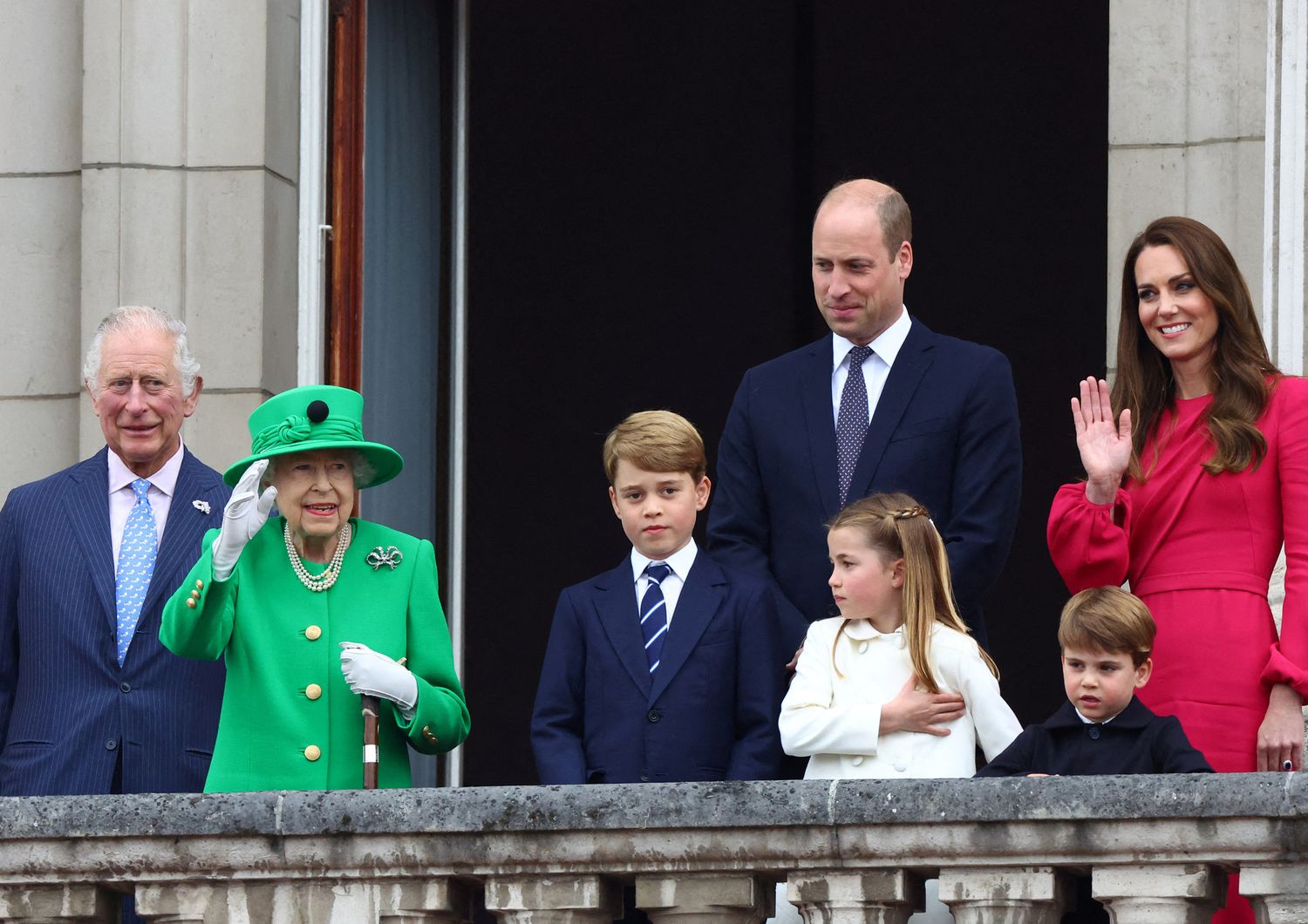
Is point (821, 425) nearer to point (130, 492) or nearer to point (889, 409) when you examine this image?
point (889, 409)

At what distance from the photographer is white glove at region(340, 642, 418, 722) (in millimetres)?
5016

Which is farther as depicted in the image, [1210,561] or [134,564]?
[134,564]

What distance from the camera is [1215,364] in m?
5.16

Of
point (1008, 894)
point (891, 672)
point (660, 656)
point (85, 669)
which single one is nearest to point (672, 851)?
point (1008, 894)

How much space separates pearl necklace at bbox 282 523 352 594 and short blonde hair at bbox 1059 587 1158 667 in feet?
5.04

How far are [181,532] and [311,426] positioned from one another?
21.1 inches

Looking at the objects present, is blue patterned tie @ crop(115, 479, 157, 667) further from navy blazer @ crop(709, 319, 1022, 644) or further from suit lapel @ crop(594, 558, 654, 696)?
navy blazer @ crop(709, 319, 1022, 644)

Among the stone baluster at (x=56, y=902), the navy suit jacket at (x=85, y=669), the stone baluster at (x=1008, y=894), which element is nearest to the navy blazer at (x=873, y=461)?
the navy suit jacket at (x=85, y=669)

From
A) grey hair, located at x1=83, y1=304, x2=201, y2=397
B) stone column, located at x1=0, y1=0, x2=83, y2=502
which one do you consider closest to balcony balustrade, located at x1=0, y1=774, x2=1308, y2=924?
grey hair, located at x1=83, y1=304, x2=201, y2=397

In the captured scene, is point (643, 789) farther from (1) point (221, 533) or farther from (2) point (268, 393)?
(2) point (268, 393)

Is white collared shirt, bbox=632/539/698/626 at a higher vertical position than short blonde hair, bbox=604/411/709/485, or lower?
lower

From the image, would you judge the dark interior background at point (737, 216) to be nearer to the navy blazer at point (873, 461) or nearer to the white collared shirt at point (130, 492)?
the white collared shirt at point (130, 492)

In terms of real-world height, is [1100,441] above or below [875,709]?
above

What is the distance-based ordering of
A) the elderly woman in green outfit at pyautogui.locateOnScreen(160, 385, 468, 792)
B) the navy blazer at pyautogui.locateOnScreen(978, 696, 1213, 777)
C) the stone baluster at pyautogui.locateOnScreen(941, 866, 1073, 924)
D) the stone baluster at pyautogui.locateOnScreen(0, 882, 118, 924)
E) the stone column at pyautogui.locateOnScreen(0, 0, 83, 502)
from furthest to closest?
the stone column at pyautogui.locateOnScreen(0, 0, 83, 502)
the elderly woman in green outfit at pyautogui.locateOnScreen(160, 385, 468, 792)
the navy blazer at pyautogui.locateOnScreen(978, 696, 1213, 777)
the stone baluster at pyautogui.locateOnScreen(0, 882, 118, 924)
the stone baluster at pyautogui.locateOnScreen(941, 866, 1073, 924)
